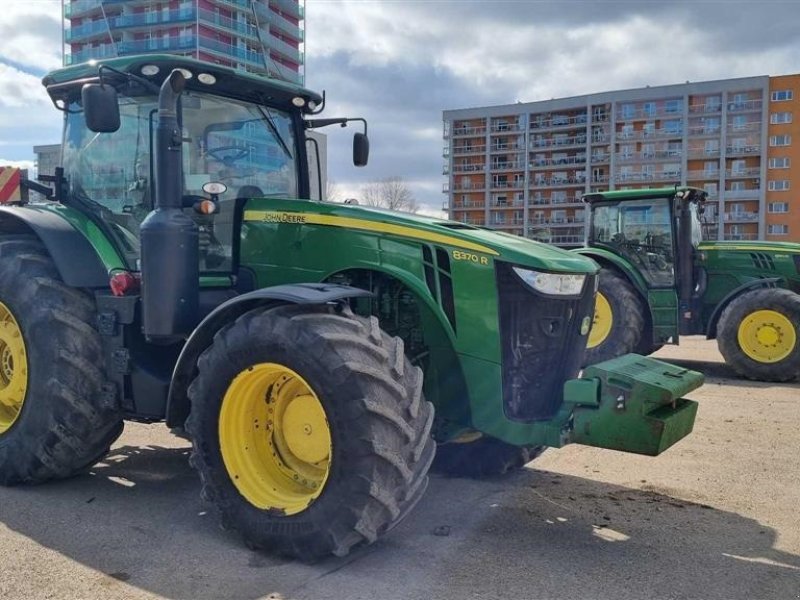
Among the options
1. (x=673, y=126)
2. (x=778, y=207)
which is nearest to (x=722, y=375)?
(x=778, y=207)

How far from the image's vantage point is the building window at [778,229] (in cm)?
6794

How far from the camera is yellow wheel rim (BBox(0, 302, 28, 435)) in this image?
4.70 meters

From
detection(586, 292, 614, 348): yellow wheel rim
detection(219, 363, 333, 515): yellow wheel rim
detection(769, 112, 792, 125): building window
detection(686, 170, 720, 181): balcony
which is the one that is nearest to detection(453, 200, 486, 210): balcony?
detection(686, 170, 720, 181): balcony

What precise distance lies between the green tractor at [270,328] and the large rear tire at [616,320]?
513 cm

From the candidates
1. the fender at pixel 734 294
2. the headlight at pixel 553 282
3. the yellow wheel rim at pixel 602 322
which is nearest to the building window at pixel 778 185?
the fender at pixel 734 294

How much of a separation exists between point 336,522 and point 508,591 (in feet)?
2.62

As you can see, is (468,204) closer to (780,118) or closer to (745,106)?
(745,106)

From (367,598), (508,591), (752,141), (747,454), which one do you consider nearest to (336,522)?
(367,598)

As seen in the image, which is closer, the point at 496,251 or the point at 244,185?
the point at 496,251

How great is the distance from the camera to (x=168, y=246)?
4047 millimetres

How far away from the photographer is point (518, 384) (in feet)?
12.7

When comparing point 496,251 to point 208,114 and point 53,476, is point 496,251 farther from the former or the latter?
point 53,476

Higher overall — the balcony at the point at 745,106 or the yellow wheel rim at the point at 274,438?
the balcony at the point at 745,106

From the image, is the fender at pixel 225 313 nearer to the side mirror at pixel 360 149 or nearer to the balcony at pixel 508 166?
the side mirror at pixel 360 149
